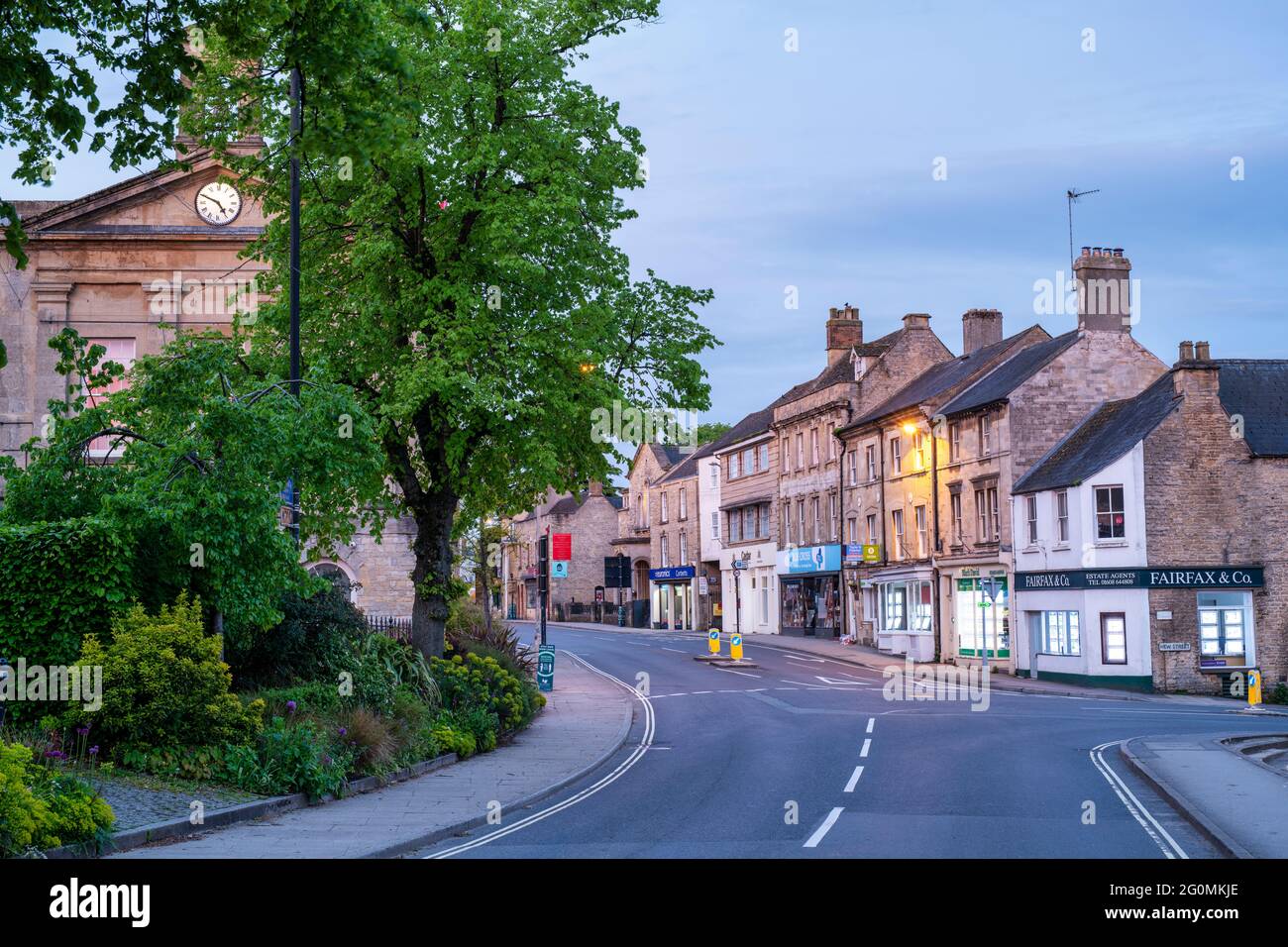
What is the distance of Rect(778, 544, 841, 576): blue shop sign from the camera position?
6081 cm

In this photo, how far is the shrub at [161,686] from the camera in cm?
1553

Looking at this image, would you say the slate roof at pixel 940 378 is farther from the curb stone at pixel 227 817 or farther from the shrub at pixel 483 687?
the curb stone at pixel 227 817

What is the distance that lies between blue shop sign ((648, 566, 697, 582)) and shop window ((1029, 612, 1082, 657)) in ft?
119

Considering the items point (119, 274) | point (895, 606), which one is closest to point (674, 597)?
point (895, 606)

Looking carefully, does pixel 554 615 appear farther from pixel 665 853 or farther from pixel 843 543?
pixel 665 853

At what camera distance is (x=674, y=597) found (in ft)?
274

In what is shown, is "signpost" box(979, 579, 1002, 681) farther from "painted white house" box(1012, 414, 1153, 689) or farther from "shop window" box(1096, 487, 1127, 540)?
"shop window" box(1096, 487, 1127, 540)

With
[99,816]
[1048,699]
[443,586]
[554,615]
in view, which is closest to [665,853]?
[99,816]

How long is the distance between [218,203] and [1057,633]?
1121 inches

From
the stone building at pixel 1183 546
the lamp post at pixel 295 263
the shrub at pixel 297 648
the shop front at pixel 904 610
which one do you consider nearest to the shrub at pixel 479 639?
the shrub at pixel 297 648

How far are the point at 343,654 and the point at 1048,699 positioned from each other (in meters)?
21.9

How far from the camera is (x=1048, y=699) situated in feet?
117

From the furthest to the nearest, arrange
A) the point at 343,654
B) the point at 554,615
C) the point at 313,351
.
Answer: the point at 554,615 → the point at 313,351 → the point at 343,654

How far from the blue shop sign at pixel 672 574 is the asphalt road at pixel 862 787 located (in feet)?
147
